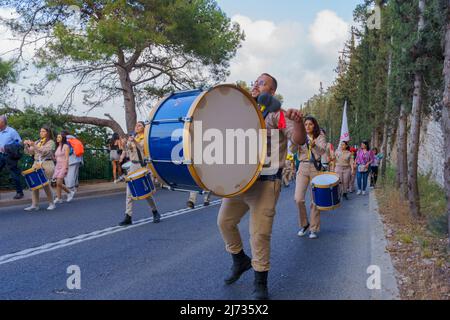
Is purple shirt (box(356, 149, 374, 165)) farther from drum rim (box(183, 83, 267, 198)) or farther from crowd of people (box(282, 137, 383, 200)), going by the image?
drum rim (box(183, 83, 267, 198))

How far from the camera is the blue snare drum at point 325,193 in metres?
7.50

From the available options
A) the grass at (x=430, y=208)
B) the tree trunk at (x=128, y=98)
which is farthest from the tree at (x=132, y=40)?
the grass at (x=430, y=208)

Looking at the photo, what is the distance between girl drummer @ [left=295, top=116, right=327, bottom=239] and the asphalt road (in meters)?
0.29

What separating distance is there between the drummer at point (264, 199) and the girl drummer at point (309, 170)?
3.02m

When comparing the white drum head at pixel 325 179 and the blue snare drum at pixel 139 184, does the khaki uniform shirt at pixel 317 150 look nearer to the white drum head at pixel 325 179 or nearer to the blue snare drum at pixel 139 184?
the white drum head at pixel 325 179

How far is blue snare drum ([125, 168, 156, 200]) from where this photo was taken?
8.24m

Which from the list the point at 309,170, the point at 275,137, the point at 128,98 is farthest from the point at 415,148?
the point at 128,98

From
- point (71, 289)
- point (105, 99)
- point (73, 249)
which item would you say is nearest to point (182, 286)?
point (71, 289)

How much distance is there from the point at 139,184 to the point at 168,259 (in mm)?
2376

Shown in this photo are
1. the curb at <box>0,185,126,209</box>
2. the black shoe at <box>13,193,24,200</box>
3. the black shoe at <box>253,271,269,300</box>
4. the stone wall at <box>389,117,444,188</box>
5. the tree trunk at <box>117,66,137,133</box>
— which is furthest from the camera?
the tree trunk at <box>117,66,137,133</box>

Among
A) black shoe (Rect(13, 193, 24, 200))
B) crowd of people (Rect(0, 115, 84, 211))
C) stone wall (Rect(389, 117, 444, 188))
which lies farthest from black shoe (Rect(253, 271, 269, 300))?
stone wall (Rect(389, 117, 444, 188))

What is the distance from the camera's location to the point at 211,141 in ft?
14.0

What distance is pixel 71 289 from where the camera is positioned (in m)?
4.82

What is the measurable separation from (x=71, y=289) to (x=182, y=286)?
41.4 inches
